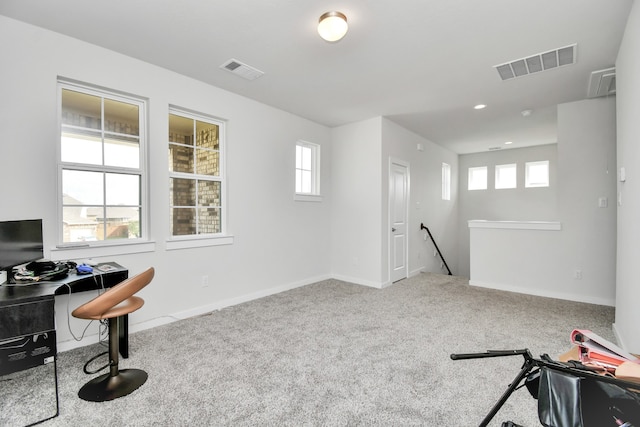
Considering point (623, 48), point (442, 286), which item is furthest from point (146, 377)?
point (623, 48)

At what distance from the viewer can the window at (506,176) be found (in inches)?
286

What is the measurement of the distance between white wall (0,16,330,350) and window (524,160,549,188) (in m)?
5.01

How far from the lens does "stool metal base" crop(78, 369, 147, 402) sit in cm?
194

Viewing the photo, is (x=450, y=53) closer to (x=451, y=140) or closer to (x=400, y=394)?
(x=400, y=394)

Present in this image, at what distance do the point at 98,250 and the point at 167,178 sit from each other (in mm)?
961

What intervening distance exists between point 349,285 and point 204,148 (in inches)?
117

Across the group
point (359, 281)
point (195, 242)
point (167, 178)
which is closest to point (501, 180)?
point (359, 281)

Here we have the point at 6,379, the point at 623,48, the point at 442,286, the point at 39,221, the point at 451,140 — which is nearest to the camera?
the point at 6,379

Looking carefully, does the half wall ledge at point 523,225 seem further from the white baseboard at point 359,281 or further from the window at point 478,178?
the window at point 478,178

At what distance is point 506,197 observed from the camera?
7.31 m

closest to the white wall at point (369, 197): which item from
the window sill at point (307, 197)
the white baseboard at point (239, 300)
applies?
the window sill at point (307, 197)

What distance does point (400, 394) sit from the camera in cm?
199

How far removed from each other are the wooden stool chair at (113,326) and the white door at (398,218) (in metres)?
3.76

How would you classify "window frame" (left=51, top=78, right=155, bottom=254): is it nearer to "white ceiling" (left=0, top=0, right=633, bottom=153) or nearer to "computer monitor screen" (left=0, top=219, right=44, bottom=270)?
"computer monitor screen" (left=0, top=219, right=44, bottom=270)
